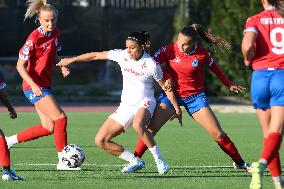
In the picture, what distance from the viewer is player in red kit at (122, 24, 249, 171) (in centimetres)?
1323

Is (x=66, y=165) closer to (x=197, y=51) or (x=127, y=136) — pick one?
(x=197, y=51)

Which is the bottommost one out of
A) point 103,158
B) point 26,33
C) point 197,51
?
point 26,33

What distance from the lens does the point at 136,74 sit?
41.7 feet

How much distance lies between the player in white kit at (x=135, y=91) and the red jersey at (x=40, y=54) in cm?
57

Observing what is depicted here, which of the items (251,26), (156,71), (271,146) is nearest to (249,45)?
(251,26)

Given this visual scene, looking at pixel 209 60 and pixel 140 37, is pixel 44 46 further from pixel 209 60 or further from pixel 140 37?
pixel 209 60

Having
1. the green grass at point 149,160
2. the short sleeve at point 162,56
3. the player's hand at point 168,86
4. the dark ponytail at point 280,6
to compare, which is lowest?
the green grass at point 149,160

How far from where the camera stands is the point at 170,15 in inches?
1358

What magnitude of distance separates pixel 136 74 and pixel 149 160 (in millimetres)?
2355

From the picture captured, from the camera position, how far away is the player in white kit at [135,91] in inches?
498

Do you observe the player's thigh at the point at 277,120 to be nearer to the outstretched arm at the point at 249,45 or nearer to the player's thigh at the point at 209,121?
the outstretched arm at the point at 249,45

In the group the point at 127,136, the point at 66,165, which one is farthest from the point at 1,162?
the point at 127,136

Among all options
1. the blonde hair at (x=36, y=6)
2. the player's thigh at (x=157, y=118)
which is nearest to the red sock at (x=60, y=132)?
the player's thigh at (x=157, y=118)

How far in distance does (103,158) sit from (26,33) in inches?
729
